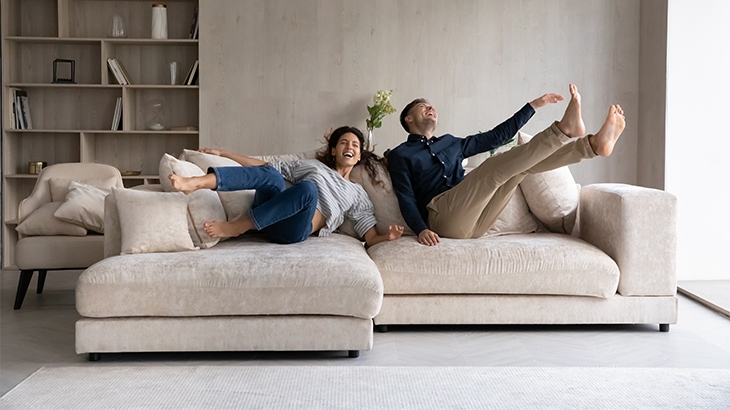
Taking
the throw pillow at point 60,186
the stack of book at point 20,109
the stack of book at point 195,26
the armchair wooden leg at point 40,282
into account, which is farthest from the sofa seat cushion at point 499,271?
the stack of book at point 20,109

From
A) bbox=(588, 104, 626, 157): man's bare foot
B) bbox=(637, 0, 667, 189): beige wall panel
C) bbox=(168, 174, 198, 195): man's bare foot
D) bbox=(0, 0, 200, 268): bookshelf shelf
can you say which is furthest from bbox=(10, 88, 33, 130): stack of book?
bbox=(637, 0, 667, 189): beige wall panel

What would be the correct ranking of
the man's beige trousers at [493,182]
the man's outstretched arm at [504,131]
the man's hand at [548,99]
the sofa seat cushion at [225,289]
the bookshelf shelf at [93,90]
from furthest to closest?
the bookshelf shelf at [93,90]
the man's outstretched arm at [504,131]
the man's hand at [548,99]
the man's beige trousers at [493,182]
the sofa seat cushion at [225,289]

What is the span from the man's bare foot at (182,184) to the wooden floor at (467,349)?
0.66 meters

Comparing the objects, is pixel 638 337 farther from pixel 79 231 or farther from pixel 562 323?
pixel 79 231

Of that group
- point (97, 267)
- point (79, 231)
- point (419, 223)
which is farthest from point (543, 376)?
point (79, 231)

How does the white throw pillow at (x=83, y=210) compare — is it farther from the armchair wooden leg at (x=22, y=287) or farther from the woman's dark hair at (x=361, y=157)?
the woman's dark hair at (x=361, y=157)

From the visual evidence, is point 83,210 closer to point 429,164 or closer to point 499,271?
point 429,164

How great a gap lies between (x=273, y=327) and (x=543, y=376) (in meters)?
1.01

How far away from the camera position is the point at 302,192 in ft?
10.5

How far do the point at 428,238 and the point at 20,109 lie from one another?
3.83 metres

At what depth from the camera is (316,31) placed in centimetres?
544

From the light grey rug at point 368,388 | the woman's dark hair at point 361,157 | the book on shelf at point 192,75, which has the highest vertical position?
the book on shelf at point 192,75

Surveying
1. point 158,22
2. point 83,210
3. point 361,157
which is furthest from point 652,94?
point 83,210

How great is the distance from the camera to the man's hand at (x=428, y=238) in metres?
3.25
